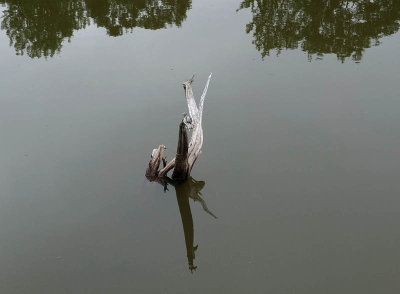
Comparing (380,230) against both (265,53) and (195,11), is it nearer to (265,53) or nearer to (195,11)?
(265,53)

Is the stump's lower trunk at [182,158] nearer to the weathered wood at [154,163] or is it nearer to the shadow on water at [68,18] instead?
the weathered wood at [154,163]

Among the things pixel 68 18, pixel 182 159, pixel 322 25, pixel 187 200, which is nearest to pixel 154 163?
pixel 182 159

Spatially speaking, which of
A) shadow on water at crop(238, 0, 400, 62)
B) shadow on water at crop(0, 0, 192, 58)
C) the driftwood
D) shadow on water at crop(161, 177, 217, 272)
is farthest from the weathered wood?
shadow on water at crop(0, 0, 192, 58)

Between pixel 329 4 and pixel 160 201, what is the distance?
21.2 feet

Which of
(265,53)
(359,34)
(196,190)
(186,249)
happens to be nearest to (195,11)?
(265,53)

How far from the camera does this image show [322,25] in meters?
9.14

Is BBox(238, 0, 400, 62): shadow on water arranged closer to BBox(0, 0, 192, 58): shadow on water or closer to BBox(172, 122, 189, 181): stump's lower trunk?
BBox(0, 0, 192, 58): shadow on water

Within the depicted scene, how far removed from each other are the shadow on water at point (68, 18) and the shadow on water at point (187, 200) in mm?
4530

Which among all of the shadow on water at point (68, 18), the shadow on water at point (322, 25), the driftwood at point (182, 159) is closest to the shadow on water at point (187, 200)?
the driftwood at point (182, 159)

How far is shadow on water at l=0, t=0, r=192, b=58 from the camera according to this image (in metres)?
9.23

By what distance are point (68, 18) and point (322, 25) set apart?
520 centimetres

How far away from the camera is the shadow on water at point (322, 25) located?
8.47 metres

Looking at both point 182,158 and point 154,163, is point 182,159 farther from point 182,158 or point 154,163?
point 154,163

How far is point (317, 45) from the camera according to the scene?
8.52 metres
